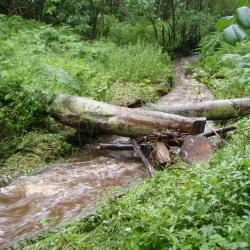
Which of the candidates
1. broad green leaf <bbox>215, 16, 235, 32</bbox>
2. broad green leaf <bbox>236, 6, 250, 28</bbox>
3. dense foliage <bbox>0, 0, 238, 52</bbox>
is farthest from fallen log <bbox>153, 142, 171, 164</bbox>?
dense foliage <bbox>0, 0, 238, 52</bbox>

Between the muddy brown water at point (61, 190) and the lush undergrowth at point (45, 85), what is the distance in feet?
1.67

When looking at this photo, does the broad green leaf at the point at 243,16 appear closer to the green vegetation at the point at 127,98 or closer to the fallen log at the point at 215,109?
the green vegetation at the point at 127,98

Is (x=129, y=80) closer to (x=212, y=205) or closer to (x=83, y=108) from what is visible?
(x=83, y=108)

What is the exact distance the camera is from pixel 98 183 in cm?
623

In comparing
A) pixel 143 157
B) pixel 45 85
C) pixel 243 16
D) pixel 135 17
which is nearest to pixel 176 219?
pixel 243 16

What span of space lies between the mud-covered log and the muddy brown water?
1.71 feet

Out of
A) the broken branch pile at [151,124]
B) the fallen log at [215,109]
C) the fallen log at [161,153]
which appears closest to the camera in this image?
the fallen log at [161,153]

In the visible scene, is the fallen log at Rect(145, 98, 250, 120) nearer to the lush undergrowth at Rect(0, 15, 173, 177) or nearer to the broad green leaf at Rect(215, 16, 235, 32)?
the lush undergrowth at Rect(0, 15, 173, 177)

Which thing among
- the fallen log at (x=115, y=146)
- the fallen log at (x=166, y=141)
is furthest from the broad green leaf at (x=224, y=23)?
the fallen log at (x=115, y=146)

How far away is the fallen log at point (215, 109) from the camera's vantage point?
7.79 m

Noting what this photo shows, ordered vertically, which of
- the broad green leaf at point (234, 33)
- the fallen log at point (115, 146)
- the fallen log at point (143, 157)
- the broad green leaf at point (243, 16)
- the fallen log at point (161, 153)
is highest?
the broad green leaf at point (243, 16)

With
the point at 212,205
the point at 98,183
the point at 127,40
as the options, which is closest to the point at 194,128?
the point at 98,183

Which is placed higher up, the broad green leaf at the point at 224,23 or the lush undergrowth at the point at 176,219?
the broad green leaf at the point at 224,23

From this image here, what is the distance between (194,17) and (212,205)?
52.9 feet
